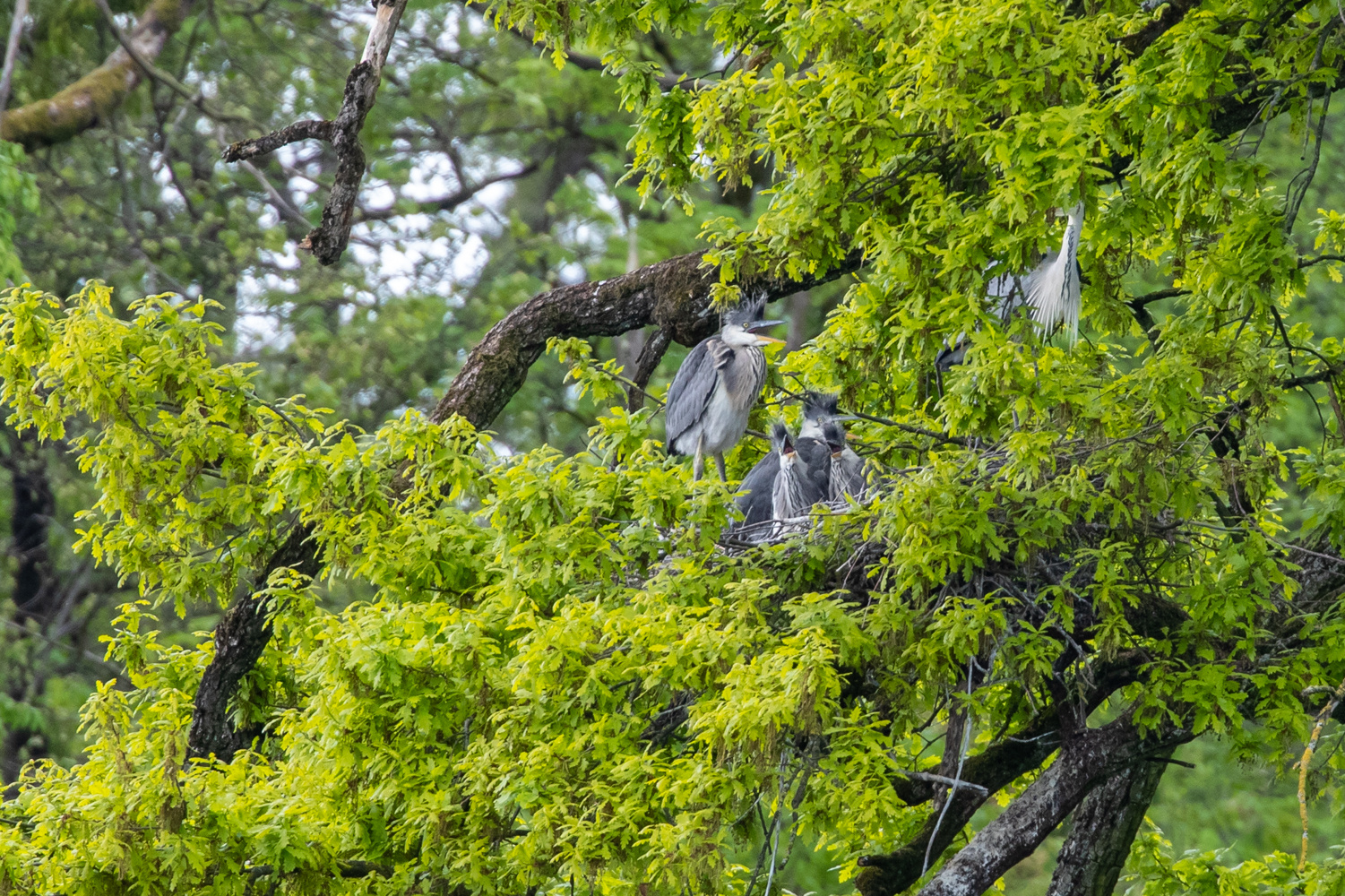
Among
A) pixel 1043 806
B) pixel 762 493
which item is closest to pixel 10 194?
pixel 762 493

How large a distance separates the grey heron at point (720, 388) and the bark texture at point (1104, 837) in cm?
203

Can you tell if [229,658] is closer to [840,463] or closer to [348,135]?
[348,135]

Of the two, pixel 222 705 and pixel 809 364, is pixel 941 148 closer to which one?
pixel 809 364

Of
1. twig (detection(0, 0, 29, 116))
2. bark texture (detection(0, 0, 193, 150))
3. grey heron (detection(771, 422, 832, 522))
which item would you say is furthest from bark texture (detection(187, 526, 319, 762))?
bark texture (detection(0, 0, 193, 150))

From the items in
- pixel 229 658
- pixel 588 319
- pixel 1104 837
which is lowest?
pixel 1104 837

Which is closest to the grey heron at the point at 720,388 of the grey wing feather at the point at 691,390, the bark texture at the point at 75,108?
the grey wing feather at the point at 691,390

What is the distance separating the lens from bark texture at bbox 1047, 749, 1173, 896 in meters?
6.12

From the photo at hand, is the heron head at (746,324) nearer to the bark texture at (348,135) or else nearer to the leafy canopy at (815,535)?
the leafy canopy at (815,535)

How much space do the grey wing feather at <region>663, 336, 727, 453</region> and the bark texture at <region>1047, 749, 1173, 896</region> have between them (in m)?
2.22

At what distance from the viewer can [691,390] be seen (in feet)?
20.5

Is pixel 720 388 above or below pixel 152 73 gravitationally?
below

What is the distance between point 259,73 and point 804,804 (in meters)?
9.89

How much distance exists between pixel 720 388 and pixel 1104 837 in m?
2.37

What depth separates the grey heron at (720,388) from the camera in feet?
20.1
